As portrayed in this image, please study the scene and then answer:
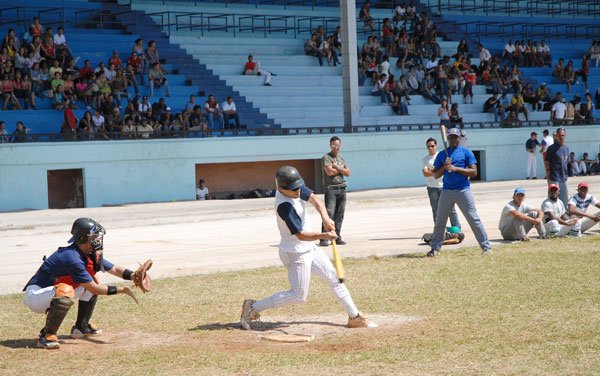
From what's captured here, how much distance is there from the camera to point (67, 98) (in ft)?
82.7

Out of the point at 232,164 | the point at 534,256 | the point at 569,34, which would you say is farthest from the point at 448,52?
the point at 534,256

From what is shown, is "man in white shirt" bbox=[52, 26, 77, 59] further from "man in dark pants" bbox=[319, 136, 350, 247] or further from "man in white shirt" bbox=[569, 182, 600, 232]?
"man in white shirt" bbox=[569, 182, 600, 232]

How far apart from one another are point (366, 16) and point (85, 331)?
102ft

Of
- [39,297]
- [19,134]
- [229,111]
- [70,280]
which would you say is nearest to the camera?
[39,297]

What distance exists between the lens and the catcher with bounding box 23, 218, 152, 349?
24.5ft

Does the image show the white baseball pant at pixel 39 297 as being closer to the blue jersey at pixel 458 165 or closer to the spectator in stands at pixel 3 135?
the blue jersey at pixel 458 165

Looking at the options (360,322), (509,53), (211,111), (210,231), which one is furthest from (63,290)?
(509,53)

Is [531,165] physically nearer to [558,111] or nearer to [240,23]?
[558,111]

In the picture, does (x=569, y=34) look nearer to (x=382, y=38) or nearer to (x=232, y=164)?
(x=382, y=38)

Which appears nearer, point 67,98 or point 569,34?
point 67,98

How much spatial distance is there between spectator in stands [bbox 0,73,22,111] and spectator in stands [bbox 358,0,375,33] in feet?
56.7

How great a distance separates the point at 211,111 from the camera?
27.6 m

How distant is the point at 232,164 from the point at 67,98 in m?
6.08

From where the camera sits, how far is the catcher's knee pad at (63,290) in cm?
749
